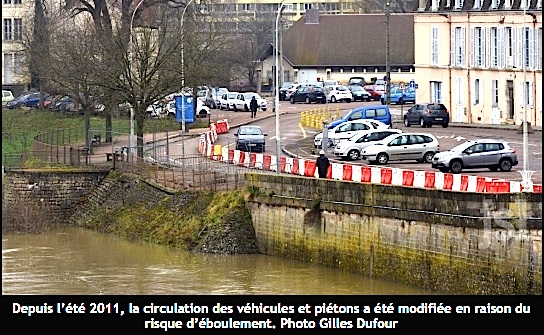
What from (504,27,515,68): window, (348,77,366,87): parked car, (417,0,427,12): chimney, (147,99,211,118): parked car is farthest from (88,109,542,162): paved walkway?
(348,77,366,87): parked car

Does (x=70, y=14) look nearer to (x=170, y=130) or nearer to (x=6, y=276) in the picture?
(x=170, y=130)

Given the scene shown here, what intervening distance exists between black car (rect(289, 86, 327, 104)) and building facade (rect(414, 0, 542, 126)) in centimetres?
1827

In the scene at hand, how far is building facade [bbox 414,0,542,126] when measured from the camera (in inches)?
2687

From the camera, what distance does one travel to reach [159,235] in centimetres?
5241

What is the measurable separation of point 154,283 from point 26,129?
41032 mm

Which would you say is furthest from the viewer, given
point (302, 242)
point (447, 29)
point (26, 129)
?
point (26, 129)

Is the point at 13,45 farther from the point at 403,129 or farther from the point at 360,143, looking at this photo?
the point at 360,143

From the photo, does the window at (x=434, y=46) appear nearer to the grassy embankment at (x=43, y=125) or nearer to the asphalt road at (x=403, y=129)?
the asphalt road at (x=403, y=129)

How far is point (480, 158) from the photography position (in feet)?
167

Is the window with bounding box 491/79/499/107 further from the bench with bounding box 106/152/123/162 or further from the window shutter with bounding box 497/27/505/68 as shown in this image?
the bench with bounding box 106/152/123/162

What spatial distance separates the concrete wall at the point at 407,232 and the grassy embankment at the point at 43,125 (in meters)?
27.6

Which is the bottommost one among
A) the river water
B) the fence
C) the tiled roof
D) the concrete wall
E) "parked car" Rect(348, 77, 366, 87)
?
the river water
